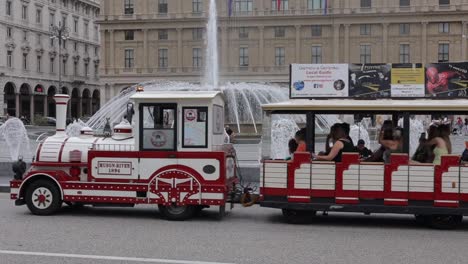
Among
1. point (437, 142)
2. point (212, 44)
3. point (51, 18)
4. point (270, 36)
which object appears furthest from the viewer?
point (51, 18)

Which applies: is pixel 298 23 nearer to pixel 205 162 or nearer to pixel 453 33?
pixel 453 33

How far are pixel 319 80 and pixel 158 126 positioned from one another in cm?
309

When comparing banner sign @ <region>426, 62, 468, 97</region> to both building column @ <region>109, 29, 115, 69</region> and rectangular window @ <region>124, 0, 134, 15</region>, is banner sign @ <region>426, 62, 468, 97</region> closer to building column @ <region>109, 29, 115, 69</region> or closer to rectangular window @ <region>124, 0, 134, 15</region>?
rectangular window @ <region>124, 0, 134, 15</region>

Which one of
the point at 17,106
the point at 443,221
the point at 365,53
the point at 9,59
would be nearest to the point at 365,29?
the point at 365,53

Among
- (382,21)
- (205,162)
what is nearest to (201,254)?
(205,162)

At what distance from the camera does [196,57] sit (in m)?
86.2

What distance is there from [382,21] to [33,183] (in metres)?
73.8

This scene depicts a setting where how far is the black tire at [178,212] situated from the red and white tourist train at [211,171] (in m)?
0.02

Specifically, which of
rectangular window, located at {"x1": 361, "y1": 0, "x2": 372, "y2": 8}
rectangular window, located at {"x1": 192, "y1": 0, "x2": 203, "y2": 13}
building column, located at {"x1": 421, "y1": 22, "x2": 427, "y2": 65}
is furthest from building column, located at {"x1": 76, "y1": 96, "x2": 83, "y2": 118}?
building column, located at {"x1": 421, "y1": 22, "x2": 427, "y2": 65}

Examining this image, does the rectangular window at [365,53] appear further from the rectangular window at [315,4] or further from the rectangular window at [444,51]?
the rectangular window at [444,51]

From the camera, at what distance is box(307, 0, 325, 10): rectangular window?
8169cm

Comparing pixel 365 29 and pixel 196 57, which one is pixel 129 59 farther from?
pixel 365 29

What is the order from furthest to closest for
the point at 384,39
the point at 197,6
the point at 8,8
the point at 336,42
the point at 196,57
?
the point at 196,57 → the point at 197,6 → the point at 336,42 → the point at 384,39 → the point at 8,8

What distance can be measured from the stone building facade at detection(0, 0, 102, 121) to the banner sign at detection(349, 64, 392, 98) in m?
70.9
